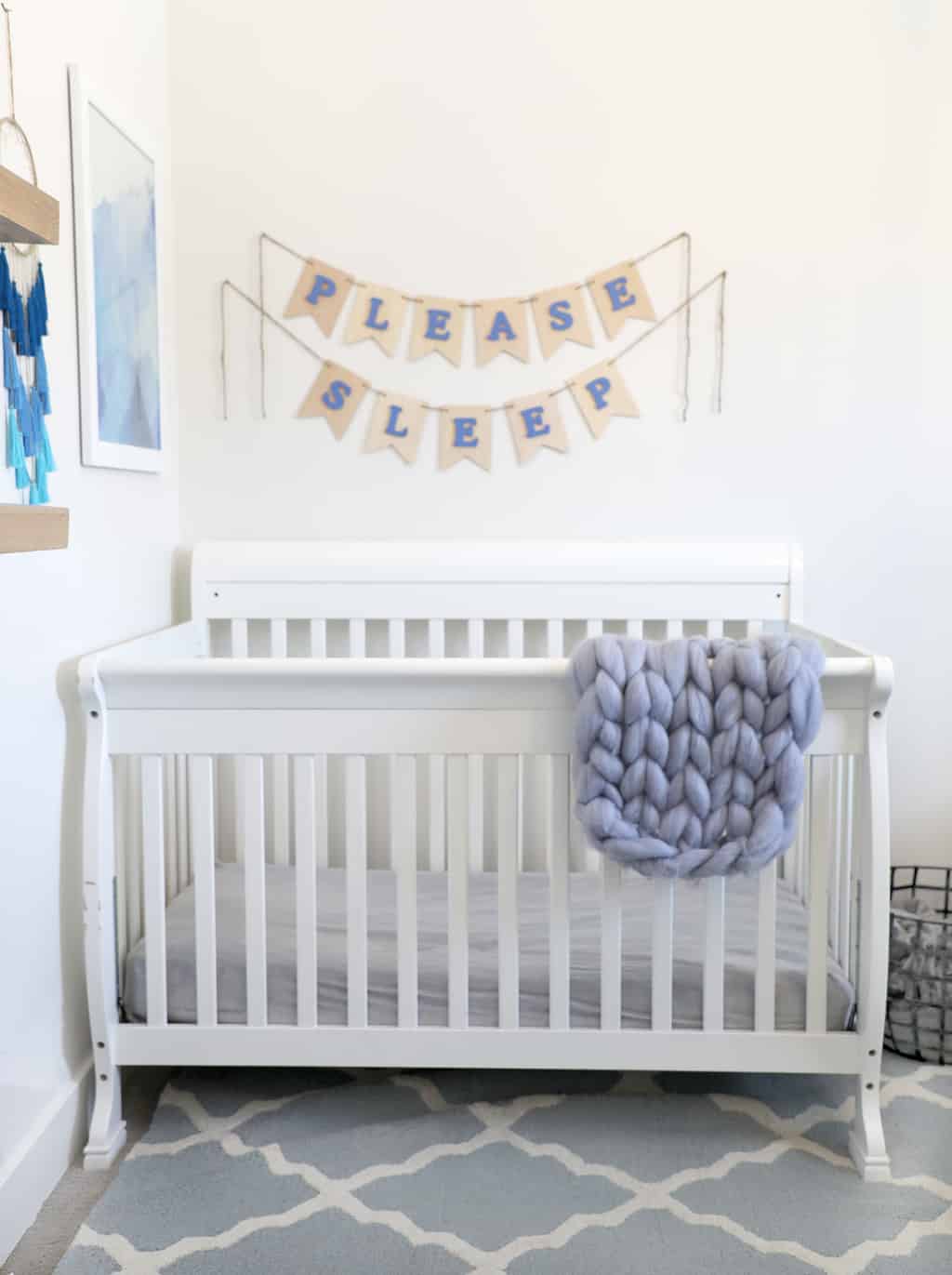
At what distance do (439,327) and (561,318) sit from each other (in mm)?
226

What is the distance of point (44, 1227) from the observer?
162 centimetres

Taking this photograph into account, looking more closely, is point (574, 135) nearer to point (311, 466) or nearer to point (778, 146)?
point (778, 146)

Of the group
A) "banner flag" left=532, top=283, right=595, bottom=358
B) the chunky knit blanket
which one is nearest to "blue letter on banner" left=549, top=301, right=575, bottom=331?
"banner flag" left=532, top=283, right=595, bottom=358

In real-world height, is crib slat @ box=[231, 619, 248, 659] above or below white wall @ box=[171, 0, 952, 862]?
below

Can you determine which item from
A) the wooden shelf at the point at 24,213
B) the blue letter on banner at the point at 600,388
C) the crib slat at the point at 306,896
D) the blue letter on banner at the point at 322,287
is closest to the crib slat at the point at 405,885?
the crib slat at the point at 306,896

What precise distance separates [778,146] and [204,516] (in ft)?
4.12

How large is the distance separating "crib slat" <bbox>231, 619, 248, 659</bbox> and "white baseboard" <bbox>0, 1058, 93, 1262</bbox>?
779mm

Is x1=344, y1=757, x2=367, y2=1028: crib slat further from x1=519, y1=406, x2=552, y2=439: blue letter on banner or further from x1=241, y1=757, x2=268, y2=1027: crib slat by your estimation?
x1=519, y1=406, x2=552, y2=439: blue letter on banner

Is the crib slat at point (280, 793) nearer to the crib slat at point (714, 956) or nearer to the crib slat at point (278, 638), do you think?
the crib slat at point (278, 638)

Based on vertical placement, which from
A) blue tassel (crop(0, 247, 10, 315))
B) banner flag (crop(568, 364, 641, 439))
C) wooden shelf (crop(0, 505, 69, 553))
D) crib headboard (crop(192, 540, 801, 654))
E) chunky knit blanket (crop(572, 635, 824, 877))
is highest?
blue tassel (crop(0, 247, 10, 315))

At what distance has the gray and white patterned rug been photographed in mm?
1538

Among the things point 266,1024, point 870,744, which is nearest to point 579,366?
point 870,744

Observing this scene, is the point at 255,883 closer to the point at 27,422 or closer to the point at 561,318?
the point at 27,422

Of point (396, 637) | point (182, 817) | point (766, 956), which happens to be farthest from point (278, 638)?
point (766, 956)
